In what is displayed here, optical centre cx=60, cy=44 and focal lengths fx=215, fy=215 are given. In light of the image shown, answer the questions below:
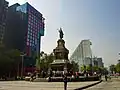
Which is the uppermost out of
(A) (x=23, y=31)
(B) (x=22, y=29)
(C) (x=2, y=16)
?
(C) (x=2, y=16)

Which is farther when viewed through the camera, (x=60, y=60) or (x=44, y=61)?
(x=44, y=61)

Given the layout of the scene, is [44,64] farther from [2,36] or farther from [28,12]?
[28,12]

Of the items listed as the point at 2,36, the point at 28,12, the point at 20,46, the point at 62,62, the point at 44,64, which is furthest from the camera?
the point at 28,12

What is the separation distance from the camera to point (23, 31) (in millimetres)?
132250

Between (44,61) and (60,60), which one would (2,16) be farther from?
(60,60)

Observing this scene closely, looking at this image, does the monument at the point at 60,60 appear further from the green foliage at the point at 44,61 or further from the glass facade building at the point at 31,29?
the glass facade building at the point at 31,29

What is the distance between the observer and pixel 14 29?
134250 millimetres

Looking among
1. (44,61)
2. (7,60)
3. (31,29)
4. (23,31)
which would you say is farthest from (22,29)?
(7,60)

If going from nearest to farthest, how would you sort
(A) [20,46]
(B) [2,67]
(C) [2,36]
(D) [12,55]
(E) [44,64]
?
1. (B) [2,67]
2. (D) [12,55]
3. (E) [44,64]
4. (C) [2,36]
5. (A) [20,46]

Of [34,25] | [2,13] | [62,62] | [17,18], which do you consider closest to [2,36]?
[2,13]

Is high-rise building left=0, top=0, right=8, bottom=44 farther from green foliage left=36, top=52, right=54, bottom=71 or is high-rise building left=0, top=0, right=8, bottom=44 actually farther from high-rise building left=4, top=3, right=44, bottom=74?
green foliage left=36, top=52, right=54, bottom=71

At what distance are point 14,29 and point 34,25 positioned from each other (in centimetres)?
1655

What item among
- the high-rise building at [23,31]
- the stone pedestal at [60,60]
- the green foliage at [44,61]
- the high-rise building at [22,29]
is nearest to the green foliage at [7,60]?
the green foliage at [44,61]

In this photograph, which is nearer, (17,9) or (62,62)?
(62,62)
